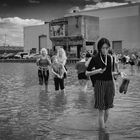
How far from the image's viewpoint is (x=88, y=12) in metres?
83.8

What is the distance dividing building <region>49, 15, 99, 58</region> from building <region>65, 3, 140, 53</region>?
347cm

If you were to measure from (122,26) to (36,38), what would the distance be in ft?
83.9

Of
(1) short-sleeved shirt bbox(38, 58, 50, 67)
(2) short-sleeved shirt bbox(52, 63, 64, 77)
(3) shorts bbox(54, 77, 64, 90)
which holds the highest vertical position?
(1) short-sleeved shirt bbox(38, 58, 50, 67)

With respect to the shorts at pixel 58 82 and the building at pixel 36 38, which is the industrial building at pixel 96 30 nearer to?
the building at pixel 36 38

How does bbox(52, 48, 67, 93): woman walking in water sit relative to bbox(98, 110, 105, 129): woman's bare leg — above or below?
above

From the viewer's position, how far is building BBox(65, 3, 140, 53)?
6938 centimetres

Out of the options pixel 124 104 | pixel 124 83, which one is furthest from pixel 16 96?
pixel 124 83

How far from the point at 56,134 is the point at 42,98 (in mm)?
5829

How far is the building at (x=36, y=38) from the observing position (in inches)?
3487

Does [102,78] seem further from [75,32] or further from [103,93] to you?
[75,32]

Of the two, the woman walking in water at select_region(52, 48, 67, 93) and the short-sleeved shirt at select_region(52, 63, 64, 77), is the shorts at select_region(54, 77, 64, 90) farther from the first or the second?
the short-sleeved shirt at select_region(52, 63, 64, 77)

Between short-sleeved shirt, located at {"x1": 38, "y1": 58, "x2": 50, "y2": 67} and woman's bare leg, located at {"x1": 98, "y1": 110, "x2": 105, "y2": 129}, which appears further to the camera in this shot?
short-sleeved shirt, located at {"x1": 38, "y1": 58, "x2": 50, "y2": 67}

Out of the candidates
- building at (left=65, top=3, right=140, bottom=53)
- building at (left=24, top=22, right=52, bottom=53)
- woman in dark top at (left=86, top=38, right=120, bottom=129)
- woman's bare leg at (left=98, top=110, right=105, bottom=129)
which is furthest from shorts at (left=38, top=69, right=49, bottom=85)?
building at (left=24, top=22, right=52, bottom=53)

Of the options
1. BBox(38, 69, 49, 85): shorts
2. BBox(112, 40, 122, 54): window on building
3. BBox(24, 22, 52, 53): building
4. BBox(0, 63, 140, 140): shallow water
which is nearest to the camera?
BBox(0, 63, 140, 140): shallow water
